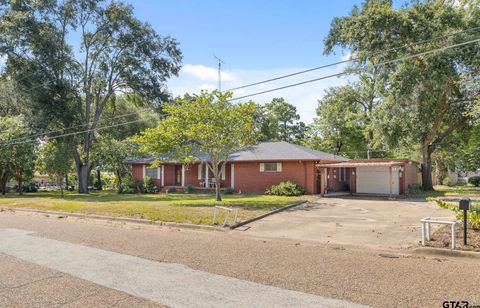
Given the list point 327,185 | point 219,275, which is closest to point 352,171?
point 327,185

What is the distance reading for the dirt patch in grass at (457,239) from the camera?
7.70 meters

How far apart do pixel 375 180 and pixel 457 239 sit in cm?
1781

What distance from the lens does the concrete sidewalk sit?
4.83 m

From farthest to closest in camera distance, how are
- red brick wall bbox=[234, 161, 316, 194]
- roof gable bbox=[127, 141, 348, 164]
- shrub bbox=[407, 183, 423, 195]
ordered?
shrub bbox=[407, 183, 423, 195], roof gable bbox=[127, 141, 348, 164], red brick wall bbox=[234, 161, 316, 194]

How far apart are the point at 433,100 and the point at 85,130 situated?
2907 centimetres

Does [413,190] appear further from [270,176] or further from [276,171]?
[270,176]

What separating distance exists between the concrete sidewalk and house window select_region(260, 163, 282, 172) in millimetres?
18064

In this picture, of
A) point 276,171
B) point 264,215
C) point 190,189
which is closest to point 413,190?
point 276,171

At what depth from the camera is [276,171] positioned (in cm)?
2519

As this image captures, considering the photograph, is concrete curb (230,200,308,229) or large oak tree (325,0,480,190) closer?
concrete curb (230,200,308,229)

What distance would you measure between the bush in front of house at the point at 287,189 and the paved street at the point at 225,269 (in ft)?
43.9

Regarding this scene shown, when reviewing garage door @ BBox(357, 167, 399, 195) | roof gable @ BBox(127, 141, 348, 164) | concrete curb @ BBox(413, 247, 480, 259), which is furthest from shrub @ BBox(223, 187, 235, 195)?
concrete curb @ BBox(413, 247, 480, 259)

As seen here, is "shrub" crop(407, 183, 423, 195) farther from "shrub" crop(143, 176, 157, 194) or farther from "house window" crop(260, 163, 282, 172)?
"shrub" crop(143, 176, 157, 194)

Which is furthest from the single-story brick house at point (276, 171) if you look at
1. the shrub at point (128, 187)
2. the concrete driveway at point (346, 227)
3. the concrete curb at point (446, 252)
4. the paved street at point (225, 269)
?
the concrete curb at point (446, 252)
